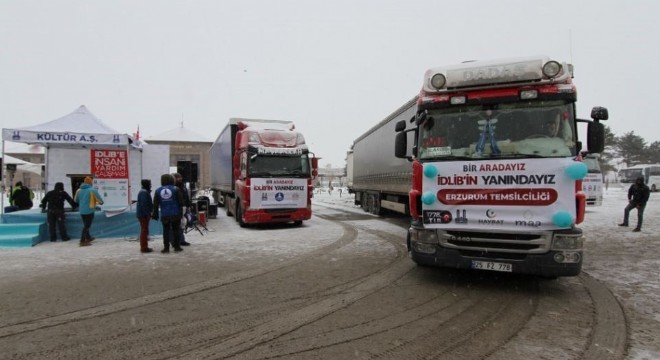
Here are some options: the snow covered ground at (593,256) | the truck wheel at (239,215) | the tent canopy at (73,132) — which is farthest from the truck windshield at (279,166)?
the tent canopy at (73,132)

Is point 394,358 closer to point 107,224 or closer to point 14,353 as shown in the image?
point 14,353

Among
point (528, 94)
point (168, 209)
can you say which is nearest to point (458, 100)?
point (528, 94)

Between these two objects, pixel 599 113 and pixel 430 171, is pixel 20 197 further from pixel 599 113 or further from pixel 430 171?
pixel 599 113

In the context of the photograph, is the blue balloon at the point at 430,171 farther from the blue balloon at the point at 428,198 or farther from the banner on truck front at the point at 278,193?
the banner on truck front at the point at 278,193

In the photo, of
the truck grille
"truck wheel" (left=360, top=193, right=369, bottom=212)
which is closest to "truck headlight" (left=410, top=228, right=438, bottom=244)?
the truck grille

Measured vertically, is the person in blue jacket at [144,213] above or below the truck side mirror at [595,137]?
below

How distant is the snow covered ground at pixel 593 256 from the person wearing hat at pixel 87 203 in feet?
1.02

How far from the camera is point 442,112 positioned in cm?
585

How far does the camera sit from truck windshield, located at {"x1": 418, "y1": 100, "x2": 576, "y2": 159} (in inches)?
204

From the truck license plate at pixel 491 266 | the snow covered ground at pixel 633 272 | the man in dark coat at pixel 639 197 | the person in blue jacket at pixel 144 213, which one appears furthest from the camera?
the man in dark coat at pixel 639 197

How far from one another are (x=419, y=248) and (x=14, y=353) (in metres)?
4.75

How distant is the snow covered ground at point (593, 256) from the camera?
4387 millimetres

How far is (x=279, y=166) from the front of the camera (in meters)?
12.3

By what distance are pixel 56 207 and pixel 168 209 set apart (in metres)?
3.49
